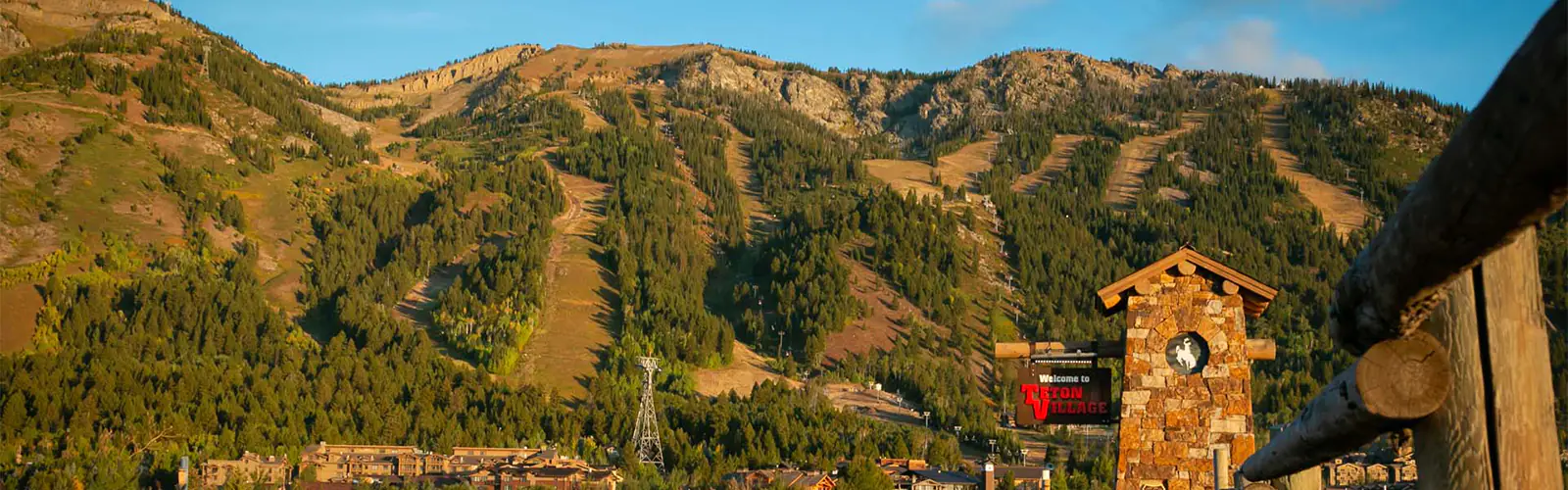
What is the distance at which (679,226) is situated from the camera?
5901 inches

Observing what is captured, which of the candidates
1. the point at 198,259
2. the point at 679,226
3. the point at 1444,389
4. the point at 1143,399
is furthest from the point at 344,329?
the point at 1444,389

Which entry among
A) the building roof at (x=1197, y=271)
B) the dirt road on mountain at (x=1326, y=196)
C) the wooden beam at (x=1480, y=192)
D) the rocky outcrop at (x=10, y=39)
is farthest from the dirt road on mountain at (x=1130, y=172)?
the wooden beam at (x=1480, y=192)

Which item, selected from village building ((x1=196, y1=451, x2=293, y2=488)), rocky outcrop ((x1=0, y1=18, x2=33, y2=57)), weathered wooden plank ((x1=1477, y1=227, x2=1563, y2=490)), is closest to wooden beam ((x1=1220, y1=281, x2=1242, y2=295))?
weathered wooden plank ((x1=1477, y1=227, x2=1563, y2=490))

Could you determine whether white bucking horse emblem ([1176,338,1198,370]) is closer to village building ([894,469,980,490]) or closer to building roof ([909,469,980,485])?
village building ([894,469,980,490])

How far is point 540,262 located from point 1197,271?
116m

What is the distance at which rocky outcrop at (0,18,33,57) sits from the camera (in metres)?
173

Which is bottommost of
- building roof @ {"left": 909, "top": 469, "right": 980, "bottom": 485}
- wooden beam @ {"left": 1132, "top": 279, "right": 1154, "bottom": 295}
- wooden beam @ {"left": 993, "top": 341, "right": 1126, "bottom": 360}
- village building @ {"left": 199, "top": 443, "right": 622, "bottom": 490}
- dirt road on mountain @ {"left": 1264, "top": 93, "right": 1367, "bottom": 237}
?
wooden beam @ {"left": 993, "top": 341, "right": 1126, "bottom": 360}

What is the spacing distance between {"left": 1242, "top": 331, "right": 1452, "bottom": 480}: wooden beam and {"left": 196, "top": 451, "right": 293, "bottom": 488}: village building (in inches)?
3017

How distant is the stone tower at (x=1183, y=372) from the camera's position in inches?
552

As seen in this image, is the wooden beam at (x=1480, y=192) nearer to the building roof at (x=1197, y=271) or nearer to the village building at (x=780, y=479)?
the building roof at (x=1197, y=271)

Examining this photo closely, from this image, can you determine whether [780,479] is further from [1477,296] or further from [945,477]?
[1477,296]

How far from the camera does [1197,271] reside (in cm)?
1453

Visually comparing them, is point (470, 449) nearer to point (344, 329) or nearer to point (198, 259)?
point (344, 329)

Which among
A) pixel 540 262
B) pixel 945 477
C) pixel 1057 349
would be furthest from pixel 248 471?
pixel 1057 349
